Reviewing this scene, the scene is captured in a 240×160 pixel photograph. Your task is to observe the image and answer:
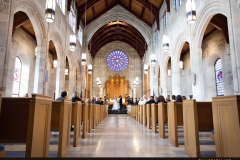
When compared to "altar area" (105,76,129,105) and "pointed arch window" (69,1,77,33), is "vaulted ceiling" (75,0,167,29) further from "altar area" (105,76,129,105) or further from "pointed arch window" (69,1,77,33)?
"altar area" (105,76,129,105)

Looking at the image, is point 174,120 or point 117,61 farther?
point 117,61

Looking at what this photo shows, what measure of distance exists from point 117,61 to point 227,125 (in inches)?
870

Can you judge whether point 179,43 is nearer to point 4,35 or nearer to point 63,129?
point 4,35

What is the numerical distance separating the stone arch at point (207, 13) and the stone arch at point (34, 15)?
6.48 meters

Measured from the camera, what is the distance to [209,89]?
36.1ft

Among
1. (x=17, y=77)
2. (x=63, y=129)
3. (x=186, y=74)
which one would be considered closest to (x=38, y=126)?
(x=63, y=129)

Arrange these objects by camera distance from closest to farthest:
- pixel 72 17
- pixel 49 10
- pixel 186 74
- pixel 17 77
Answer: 1. pixel 49 10
2. pixel 17 77
3. pixel 72 17
4. pixel 186 74

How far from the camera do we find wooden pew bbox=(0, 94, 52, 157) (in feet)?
6.27

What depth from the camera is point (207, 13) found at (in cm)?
684

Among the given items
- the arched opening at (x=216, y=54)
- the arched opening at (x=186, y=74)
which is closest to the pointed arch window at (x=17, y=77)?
the arched opening at (x=216, y=54)

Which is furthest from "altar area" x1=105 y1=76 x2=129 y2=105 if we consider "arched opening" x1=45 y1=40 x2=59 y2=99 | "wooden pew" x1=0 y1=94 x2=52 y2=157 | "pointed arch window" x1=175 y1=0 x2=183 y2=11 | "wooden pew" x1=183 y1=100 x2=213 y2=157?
"wooden pew" x1=0 y1=94 x2=52 y2=157

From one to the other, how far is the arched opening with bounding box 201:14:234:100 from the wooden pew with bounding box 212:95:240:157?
761 cm

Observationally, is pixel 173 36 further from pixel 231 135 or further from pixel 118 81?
pixel 118 81

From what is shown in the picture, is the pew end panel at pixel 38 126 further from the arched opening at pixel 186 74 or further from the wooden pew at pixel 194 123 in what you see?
the arched opening at pixel 186 74
